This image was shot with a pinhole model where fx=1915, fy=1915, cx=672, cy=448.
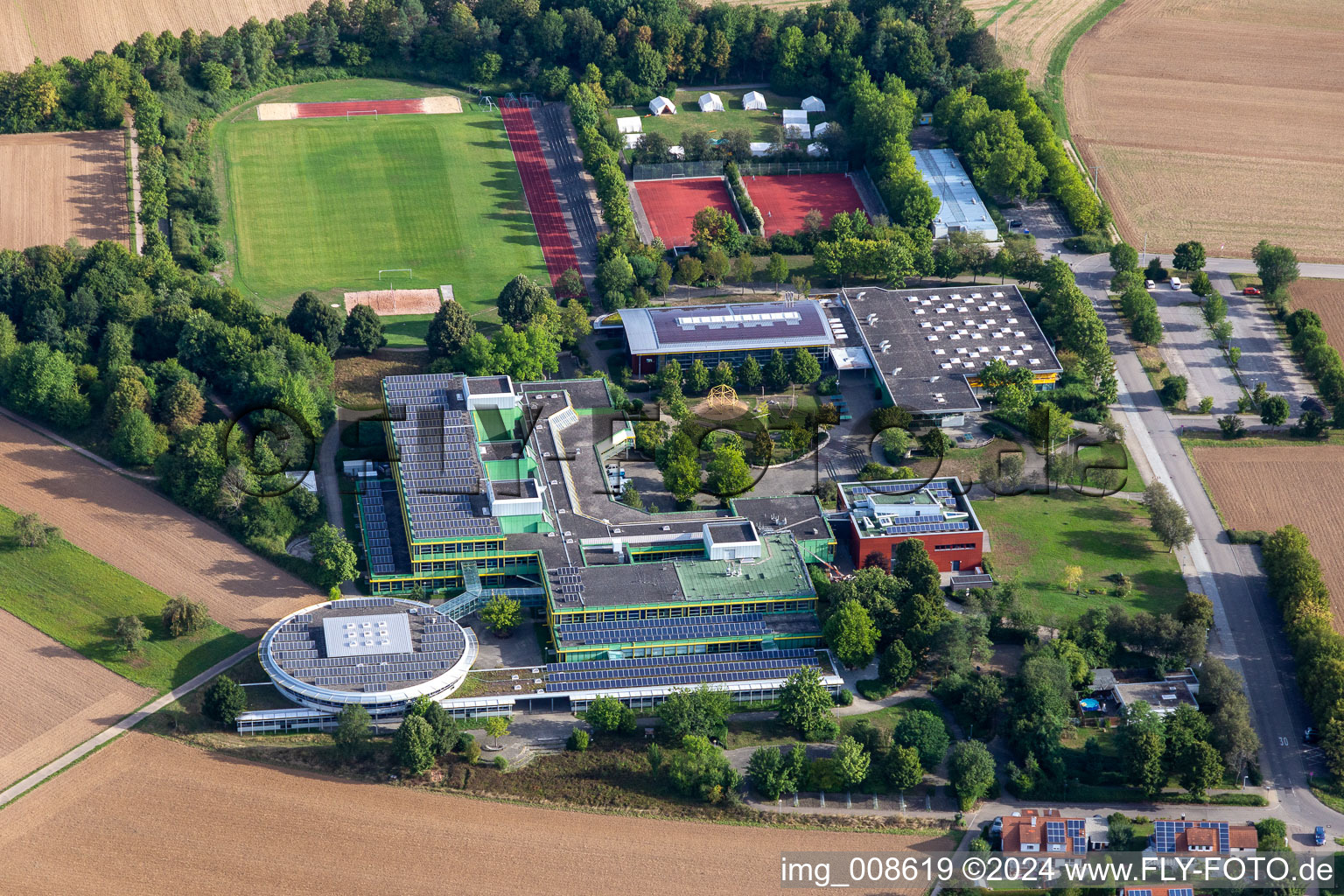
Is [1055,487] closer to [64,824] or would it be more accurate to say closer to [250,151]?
[64,824]

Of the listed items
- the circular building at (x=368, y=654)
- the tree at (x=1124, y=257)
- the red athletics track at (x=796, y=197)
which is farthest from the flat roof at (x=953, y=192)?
the circular building at (x=368, y=654)

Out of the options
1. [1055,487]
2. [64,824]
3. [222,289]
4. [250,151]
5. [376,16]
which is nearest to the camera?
[64,824]

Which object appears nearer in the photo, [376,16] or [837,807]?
[837,807]

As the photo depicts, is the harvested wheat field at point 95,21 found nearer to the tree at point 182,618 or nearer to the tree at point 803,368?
the tree at point 803,368

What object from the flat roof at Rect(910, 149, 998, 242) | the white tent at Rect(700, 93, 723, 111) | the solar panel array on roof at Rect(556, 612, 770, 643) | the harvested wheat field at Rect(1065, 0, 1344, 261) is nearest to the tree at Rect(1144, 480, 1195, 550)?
the solar panel array on roof at Rect(556, 612, 770, 643)

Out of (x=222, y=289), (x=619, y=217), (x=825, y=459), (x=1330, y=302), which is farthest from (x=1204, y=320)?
(x=222, y=289)

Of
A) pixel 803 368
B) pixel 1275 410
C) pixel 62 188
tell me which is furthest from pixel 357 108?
pixel 1275 410

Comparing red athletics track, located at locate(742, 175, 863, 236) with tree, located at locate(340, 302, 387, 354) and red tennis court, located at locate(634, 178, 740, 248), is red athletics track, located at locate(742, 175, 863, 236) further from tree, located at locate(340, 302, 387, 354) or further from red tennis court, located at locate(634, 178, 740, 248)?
tree, located at locate(340, 302, 387, 354)
